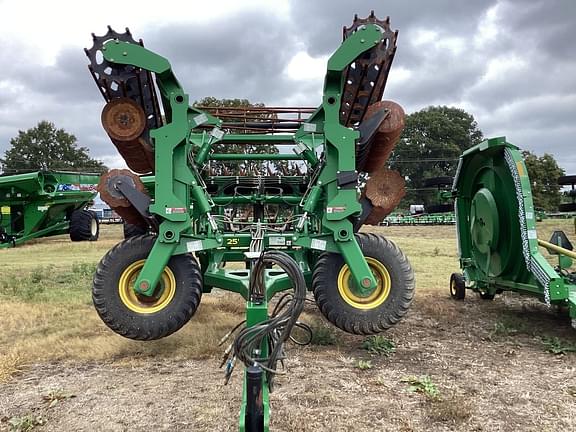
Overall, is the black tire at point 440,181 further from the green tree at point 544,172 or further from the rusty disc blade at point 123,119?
the green tree at point 544,172

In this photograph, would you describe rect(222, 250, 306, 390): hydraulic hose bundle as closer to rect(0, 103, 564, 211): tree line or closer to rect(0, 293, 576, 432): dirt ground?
rect(0, 293, 576, 432): dirt ground

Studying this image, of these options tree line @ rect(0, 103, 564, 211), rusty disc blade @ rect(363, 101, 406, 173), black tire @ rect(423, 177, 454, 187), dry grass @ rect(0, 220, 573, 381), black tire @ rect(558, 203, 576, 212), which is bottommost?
dry grass @ rect(0, 220, 573, 381)

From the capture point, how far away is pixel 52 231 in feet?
57.3

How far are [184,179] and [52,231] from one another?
15045 millimetres

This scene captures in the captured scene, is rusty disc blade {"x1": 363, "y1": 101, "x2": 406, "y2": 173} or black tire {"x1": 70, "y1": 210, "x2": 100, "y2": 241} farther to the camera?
Answer: black tire {"x1": 70, "y1": 210, "x2": 100, "y2": 241}

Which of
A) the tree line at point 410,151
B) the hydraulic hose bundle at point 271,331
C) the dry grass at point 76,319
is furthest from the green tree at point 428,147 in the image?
the hydraulic hose bundle at point 271,331

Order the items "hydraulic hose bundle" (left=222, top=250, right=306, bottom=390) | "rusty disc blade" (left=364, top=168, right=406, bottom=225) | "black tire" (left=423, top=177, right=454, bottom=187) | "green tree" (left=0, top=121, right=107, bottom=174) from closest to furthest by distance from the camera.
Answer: "hydraulic hose bundle" (left=222, top=250, right=306, bottom=390), "rusty disc blade" (left=364, top=168, right=406, bottom=225), "black tire" (left=423, top=177, right=454, bottom=187), "green tree" (left=0, top=121, right=107, bottom=174)

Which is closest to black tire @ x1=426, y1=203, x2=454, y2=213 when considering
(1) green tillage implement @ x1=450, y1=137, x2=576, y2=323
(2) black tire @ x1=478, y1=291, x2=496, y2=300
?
(1) green tillage implement @ x1=450, y1=137, x2=576, y2=323

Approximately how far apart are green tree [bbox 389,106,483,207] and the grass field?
163ft

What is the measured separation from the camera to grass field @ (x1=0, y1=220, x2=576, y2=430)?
3.52 meters

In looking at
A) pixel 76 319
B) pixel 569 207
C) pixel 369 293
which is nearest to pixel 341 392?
pixel 369 293

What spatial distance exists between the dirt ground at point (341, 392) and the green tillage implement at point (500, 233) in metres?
0.63

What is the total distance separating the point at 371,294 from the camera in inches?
165

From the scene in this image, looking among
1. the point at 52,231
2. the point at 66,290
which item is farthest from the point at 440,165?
the point at 66,290
